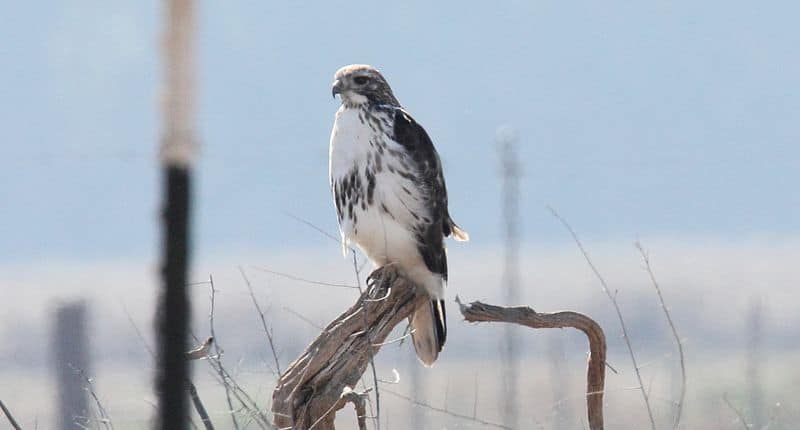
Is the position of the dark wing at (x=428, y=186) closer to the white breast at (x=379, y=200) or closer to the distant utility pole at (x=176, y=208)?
the white breast at (x=379, y=200)

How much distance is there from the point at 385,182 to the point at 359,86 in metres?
0.47

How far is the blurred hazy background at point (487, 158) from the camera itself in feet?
173

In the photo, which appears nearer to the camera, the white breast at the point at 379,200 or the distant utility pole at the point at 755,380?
the white breast at the point at 379,200

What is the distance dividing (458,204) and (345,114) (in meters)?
63.2

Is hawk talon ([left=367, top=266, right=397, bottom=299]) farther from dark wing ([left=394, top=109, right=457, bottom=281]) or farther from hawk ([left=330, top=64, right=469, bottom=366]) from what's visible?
dark wing ([left=394, top=109, right=457, bottom=281])

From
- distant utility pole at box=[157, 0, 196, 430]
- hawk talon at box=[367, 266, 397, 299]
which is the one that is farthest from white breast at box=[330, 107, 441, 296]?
distant utility pole at box=[157, 0, 196, 430]

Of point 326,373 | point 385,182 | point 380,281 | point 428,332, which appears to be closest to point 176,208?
point 326,373

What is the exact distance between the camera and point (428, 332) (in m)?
7.33

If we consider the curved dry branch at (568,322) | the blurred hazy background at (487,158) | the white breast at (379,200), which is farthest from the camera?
the blurred hazy background at (487,158)

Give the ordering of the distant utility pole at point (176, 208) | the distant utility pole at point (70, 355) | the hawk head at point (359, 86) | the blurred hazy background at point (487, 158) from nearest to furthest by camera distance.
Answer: the distant utility pole at point (176, 208), the hawk head at point (359, 86), the distant utility pole at point (70, 355), the blurred hazy background at point (487, 158)

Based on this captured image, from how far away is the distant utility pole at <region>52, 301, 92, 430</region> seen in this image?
803cm

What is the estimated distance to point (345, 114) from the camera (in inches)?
303

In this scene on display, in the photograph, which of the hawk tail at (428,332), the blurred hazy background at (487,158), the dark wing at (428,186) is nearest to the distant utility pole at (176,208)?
the hawk tail at (428,332)

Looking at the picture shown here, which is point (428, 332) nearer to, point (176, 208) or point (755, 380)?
point (176, 208)
